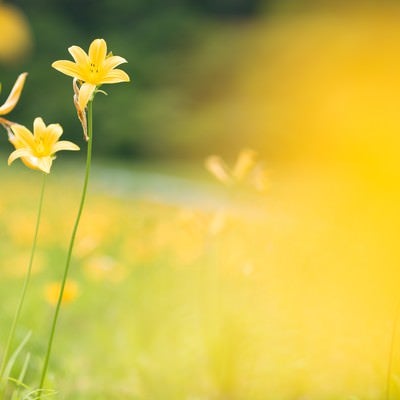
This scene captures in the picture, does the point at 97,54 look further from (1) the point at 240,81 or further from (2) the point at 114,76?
(1) the point at 240,81

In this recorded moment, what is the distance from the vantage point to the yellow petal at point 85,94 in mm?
950

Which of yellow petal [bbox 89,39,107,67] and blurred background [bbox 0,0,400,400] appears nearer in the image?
yellow petal [bbox 89,39,107,67]

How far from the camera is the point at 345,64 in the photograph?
1078 centimetres

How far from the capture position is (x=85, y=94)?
964 millimetres

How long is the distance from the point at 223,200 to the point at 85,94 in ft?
18.8

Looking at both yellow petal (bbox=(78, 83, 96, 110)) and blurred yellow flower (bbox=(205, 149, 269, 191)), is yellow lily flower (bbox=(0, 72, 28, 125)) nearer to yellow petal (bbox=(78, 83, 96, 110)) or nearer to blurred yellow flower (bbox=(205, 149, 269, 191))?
yellow petal (bbox=(78, 83, 96, 110))

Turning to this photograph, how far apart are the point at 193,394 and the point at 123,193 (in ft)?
15.9

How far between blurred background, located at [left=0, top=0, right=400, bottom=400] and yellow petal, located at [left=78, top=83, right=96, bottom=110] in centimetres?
53

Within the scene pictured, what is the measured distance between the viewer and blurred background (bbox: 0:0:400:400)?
175cm

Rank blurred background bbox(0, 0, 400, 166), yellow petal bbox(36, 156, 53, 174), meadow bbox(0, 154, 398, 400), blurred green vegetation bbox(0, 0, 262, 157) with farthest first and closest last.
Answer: blurred green vegetation bbox(0, 0, 262, 157), blurred background bbox(0, 0, 400, 166), meadow bbox(0, 154, 398, 400), yellow petal bbox(36, 156, 53, 174)

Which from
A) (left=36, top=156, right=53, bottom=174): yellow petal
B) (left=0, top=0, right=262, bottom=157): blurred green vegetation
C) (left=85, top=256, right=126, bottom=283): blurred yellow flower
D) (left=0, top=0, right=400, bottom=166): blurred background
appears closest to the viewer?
(left=36, top=156, right=53, bottom=174): yellow petal

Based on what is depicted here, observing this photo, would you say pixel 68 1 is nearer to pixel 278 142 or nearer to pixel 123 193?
pixel 278 142

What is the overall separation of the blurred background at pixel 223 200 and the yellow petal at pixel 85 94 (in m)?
0.53

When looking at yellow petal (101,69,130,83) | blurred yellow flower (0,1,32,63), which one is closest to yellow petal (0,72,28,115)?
yellow petal (101,69,130,83)
